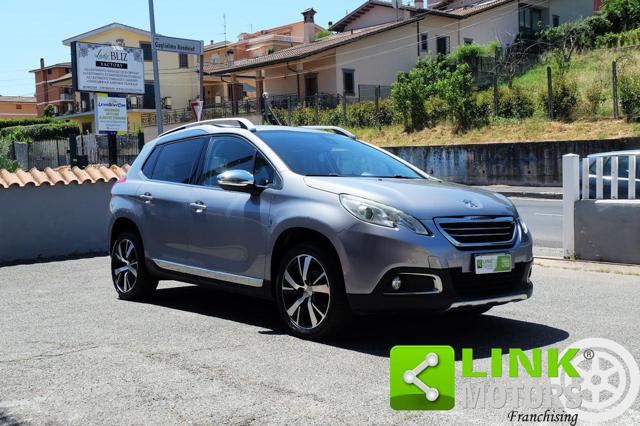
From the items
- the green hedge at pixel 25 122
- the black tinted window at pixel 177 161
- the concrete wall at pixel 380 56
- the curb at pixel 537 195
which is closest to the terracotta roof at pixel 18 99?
the green hedge at pixel 25 122

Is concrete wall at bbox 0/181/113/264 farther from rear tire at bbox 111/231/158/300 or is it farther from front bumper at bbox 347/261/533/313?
front bumper at bbox 347/261/533/313

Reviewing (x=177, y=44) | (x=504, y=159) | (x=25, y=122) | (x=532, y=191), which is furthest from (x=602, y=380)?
(x=25, y=122)

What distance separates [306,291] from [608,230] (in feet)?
16.9

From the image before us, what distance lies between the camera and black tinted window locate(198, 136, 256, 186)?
6594mm

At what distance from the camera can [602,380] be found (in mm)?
4465

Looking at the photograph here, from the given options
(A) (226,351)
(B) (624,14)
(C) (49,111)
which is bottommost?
(A) (226,351)

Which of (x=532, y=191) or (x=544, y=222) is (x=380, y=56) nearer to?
(x=532, y=191)

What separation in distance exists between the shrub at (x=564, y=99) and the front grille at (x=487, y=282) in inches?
875

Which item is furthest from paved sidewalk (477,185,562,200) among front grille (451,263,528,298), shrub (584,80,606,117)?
front grille (451,263,528,298)

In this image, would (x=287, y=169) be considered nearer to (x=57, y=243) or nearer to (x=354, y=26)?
(x=57, y=243)

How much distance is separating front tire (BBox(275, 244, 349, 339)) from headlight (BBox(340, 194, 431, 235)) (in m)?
0.40

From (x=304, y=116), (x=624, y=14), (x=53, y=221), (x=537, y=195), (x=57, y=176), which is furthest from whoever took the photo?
(x=624, y=14)

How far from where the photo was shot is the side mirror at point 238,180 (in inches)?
243

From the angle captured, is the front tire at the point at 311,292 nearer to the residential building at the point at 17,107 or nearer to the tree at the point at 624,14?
the tree at the point at 624,14
